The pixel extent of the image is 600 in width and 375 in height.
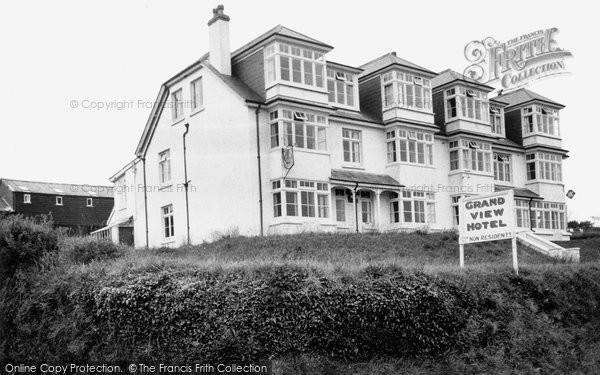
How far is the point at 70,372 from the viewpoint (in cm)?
1220

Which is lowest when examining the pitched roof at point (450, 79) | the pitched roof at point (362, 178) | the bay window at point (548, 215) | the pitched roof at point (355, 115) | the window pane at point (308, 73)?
the bay window at point (548, 215)

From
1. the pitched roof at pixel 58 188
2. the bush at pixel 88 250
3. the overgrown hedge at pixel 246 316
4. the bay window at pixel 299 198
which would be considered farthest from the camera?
the pitched roof at pixel 58 188

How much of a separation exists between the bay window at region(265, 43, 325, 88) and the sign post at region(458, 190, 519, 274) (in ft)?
43.7

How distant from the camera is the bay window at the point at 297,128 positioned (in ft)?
93.5

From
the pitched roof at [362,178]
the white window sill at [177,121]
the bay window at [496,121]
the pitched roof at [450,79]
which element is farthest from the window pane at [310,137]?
the bay window at [496,121]

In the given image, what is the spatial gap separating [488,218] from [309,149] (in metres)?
13.2

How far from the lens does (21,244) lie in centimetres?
1374

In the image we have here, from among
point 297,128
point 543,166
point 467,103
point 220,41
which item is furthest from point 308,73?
point 543,166

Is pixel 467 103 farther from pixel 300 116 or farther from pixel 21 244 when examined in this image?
pixel 21 244

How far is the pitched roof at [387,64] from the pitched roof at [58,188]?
92.2 ft

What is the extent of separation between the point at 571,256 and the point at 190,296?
18.0 m

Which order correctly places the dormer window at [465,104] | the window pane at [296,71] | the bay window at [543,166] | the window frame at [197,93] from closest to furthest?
the window pane at [296,71], the window frame at [197,93], the dormer window at [465,104], the bay window at [543,166]

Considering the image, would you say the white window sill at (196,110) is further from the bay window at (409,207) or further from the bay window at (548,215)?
the bay window at (548,215)

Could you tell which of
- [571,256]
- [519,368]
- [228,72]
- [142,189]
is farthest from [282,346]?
[142,189]
